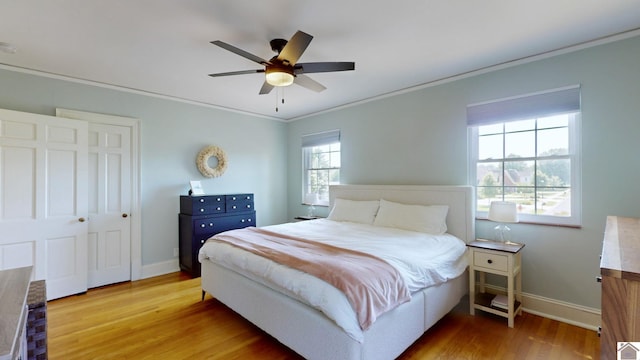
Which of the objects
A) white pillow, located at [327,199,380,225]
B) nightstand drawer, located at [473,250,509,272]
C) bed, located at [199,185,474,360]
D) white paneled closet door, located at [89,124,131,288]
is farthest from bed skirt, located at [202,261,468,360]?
white paneled closet door, located at [89,124,131,288]

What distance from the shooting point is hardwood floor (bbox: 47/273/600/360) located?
2154 millimetres

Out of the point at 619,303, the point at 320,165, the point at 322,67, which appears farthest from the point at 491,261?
the point at 320,165

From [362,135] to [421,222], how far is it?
5.59 ft

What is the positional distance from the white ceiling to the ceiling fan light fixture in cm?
34

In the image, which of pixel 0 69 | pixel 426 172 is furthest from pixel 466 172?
pixel 0 69

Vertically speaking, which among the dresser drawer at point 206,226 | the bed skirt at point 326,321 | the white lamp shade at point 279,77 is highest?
the white lamp shade at point 279,77

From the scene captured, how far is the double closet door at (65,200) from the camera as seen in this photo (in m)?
2.93

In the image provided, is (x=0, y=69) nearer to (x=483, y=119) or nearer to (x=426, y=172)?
(x=426, y=172)

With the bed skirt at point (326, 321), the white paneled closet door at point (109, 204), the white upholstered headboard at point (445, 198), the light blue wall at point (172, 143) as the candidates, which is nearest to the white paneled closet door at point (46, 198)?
the white paneled closet door at point (109, 204)

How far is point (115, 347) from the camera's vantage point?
2.25 meters

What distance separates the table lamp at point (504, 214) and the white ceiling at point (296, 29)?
4.78 feet

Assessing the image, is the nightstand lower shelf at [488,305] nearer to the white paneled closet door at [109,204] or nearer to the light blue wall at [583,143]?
the light blue wall at [583,143]

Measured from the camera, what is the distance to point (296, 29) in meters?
2.25

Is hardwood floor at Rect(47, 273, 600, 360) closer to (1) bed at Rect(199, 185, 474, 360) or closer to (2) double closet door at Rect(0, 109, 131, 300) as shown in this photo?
(1) bed at Rect(199, 185, 474, 360)
